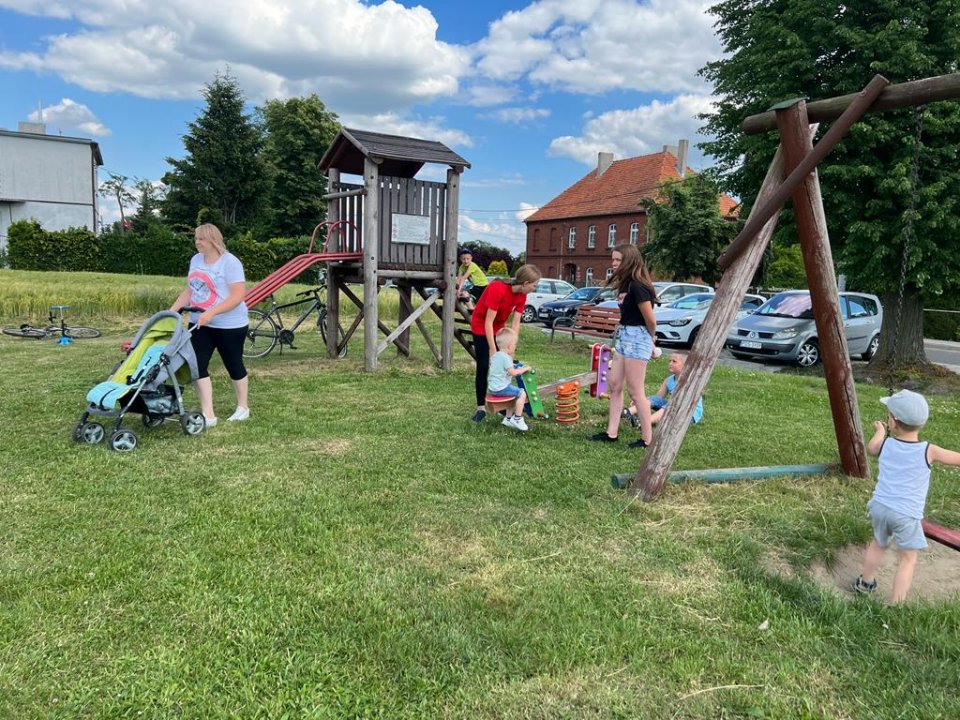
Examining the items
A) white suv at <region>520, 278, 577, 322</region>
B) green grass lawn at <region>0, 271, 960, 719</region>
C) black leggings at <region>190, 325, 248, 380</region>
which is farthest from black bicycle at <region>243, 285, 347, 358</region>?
white suv at <region>520, 278, 577, 322</region>

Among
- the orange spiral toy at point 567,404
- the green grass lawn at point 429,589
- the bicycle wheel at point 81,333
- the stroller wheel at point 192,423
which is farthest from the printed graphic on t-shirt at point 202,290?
the bicycle wheel at point 81,333

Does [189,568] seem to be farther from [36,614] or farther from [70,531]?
[70,531]

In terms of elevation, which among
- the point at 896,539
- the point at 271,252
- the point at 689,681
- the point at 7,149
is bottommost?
the point at 689,681

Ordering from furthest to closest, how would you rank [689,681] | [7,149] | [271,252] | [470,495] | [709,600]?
1. [7,149]
2. [271,252]
3. [470,495]
4. [709,600]
5. [689,681]

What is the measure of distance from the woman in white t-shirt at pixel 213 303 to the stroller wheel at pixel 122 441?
87 centimetres

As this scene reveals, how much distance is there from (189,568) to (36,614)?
2.08 ft

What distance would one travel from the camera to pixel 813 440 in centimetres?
669

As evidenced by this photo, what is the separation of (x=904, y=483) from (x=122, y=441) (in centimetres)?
522

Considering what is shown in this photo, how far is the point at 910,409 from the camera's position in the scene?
3115 mm

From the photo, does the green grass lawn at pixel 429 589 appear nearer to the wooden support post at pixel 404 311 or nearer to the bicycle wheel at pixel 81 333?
the wooden support post at pixel 404 311

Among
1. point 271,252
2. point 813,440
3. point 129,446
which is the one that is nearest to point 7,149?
point 271,252

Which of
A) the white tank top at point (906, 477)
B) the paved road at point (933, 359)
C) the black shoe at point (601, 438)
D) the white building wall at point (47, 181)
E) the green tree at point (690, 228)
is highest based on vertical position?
the white building wall at point (47, 181)

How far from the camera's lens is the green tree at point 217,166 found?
4216 cm

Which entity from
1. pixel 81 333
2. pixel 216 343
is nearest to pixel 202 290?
pixel 216 343
